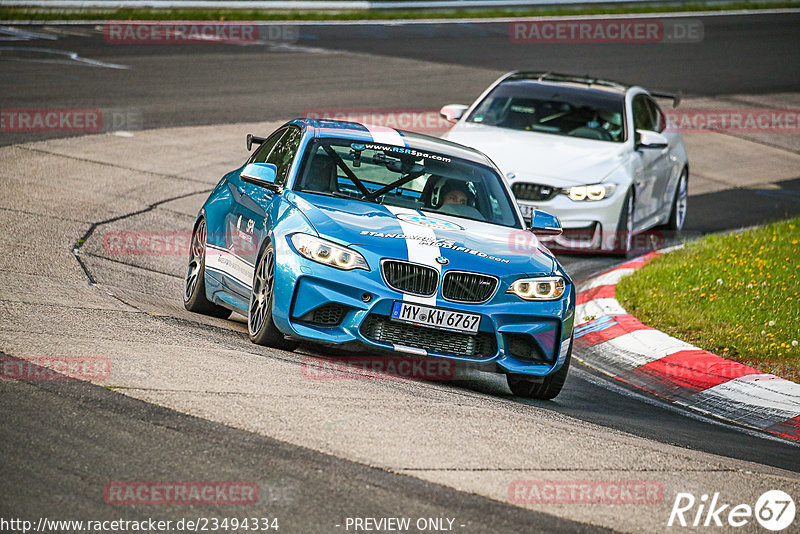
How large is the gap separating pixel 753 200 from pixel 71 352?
12684 millimetres

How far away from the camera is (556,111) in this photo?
13789mm

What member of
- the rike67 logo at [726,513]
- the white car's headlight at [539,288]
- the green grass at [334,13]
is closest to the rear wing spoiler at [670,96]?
the white car's headlight at [539,288]

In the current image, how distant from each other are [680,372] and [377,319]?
3053 millimetres

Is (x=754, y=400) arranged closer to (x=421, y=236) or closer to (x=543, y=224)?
(x=543, y=224)

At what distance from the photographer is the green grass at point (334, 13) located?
26875 mm

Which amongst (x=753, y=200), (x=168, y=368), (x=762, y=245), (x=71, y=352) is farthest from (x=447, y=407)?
(x=753, y=200)

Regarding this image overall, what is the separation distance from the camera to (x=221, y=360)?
6633mm

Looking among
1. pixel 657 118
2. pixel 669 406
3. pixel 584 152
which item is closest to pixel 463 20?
pixel 657 118

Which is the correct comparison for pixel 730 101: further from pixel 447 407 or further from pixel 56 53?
pixel 447 407

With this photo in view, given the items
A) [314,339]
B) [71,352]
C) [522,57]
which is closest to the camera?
[71,352]

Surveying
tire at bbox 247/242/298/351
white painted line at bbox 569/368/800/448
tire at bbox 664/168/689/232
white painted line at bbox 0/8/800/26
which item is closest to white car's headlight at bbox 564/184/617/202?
tire at bbox 664/168/689/232

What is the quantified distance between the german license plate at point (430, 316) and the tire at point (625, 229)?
19.1 feet

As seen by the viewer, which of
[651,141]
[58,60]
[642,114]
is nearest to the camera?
[651,141]

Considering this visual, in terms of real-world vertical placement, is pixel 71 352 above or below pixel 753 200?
above
